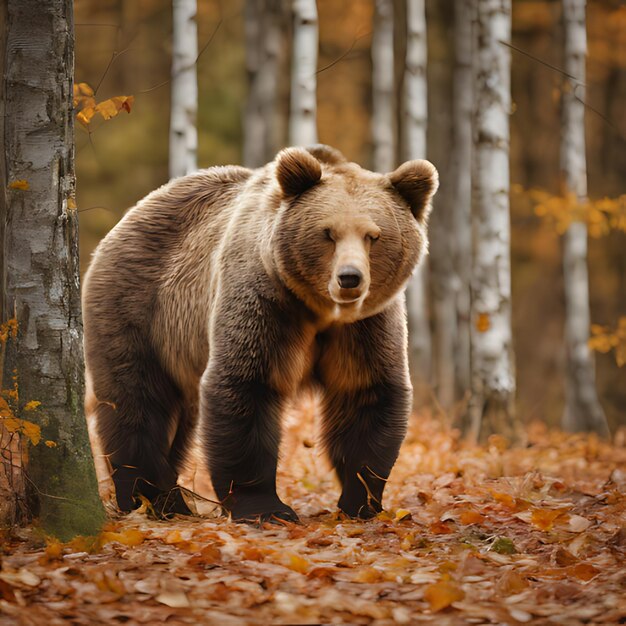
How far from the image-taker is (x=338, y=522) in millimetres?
5352

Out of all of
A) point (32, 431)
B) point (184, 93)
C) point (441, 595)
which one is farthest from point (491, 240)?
point (441, 595)

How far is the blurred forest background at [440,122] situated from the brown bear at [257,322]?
31.7 ft

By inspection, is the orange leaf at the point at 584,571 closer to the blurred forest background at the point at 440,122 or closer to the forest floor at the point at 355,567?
the forest floor at the point at 355,567

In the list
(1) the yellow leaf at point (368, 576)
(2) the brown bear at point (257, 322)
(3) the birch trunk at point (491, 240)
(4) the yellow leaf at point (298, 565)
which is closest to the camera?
(1) the yellow leaf at point (368, 576)

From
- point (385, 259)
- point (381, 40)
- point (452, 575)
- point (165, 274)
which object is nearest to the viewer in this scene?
point (452, 575)

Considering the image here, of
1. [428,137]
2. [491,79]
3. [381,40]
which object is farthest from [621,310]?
[491,79]

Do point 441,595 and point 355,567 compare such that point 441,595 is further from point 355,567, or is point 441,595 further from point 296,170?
point 296,170

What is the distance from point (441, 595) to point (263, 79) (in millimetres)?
13804

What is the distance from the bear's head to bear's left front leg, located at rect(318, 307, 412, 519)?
288 millimetres

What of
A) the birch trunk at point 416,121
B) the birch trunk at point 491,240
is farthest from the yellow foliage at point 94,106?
the birch trunk at point 416,121

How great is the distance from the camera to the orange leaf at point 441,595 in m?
3.35

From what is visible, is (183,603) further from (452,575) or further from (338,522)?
(338,522)

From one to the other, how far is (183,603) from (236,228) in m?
2.91

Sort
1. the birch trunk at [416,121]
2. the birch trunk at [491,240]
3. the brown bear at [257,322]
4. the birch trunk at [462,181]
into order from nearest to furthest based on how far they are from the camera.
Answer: the brown bear at [257,322], the birch trunk at [491,240], the birch trunk at [416,121], the birch trunk at [462,181]
